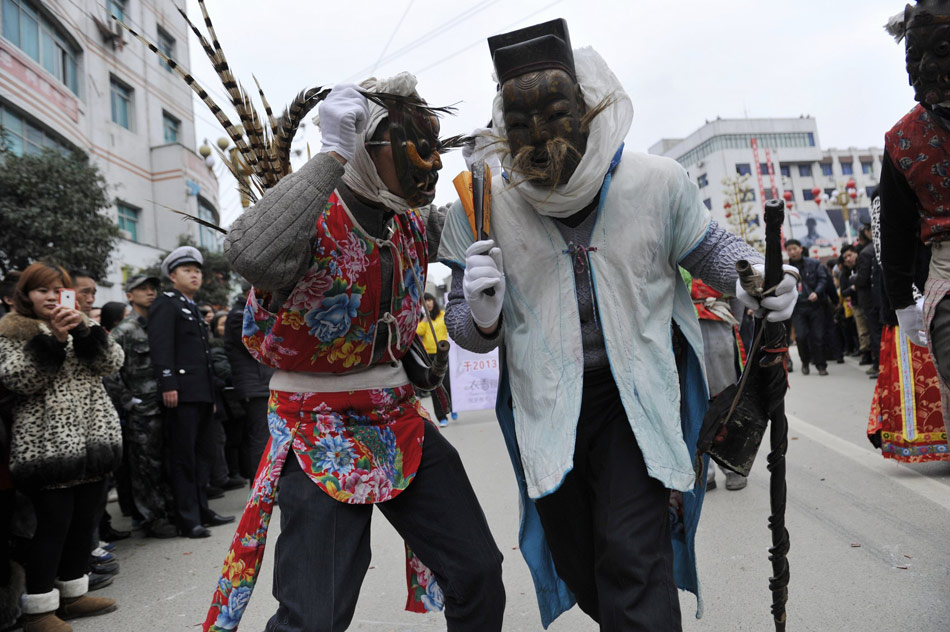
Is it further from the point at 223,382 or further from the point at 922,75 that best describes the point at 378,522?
the point at 922,75

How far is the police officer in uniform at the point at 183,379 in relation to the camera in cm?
572

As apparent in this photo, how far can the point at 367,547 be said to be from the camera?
7.63 ft

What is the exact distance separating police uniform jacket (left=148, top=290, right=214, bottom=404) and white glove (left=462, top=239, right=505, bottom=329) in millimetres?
4097

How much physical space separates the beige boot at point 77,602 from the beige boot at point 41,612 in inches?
10.8

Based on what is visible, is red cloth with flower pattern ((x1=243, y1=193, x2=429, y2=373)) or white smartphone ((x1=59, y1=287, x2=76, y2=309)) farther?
white smartphone ((x1=59, y1=287, x2=76, y2=309))

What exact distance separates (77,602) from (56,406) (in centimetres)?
104

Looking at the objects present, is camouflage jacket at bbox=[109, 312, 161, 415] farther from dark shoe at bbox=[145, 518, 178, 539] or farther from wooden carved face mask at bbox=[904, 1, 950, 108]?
wooden carved face mask at bbox=[904, 1, 950, 108]

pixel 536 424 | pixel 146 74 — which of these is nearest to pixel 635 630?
pixel 536 424

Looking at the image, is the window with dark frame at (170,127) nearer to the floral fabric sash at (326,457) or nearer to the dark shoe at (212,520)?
the dark shoe at (212,520)

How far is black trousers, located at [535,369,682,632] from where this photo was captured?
6.64 feet

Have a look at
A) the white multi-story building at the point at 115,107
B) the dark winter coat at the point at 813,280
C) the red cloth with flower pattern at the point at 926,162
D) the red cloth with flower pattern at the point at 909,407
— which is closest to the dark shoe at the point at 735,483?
the red cloth with flower pattern at the point at 909,407

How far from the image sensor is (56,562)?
3.84 m

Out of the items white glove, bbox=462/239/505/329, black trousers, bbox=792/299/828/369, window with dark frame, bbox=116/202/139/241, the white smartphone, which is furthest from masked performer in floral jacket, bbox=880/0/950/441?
window with dark frame, bbox=116/202/139/241

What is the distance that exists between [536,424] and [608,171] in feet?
2.60
